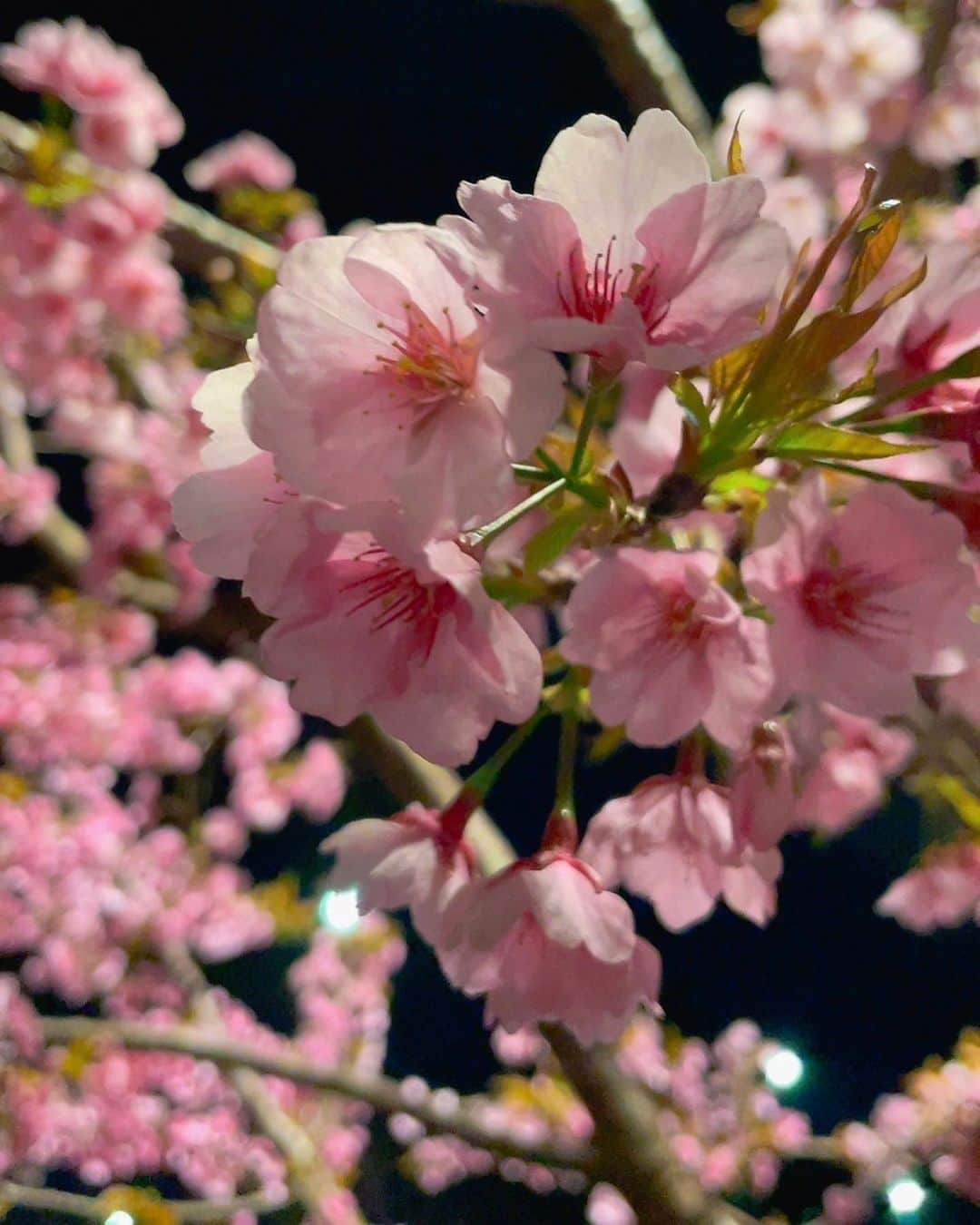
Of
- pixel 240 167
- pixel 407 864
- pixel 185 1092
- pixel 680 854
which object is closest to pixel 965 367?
pixel 680 854

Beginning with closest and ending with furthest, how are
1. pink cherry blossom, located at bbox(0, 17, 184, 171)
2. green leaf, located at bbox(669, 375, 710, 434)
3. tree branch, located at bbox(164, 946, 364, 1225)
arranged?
green leaf, located at bbox(669, 375, 710, 434)
pink cherry blossom, located at bbox(0, 17, 184, 171)
tree branch, located at bbox(164, 946, 364, 1225)

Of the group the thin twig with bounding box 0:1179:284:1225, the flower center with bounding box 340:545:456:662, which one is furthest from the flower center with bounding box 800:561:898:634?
the thin twig with bounding box 0:1179:284:1225

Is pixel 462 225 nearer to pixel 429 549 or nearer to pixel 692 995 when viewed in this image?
pixel 429 549

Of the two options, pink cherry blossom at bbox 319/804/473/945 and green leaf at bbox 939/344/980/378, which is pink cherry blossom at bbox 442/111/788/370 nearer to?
green leaf at bbox 939/344/980/378

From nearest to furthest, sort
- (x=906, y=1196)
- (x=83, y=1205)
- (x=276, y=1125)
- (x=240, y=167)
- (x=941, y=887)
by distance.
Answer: (x=941, y=887) < (x=83, y=1205) < (x=906, y=1196) < (x=240, y=167) < (x=276, y=1125)

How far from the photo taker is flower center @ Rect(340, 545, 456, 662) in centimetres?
49

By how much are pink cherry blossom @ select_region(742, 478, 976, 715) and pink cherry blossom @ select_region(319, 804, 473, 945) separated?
29 centimetres

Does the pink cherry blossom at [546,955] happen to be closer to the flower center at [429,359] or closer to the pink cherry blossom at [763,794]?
the pink cherry blossom at [763,794]

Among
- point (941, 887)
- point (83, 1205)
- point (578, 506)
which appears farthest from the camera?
point (83, 1205)

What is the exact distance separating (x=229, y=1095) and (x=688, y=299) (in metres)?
3.38

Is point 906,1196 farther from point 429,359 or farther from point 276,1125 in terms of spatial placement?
point 429,359

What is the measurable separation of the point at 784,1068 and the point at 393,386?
3.09 m

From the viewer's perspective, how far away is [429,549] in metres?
0.42

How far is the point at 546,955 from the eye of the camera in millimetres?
596
